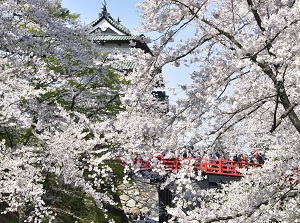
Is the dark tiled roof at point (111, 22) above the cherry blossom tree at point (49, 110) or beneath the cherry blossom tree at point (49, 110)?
above

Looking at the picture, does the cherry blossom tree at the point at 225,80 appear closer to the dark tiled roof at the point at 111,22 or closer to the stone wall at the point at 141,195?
the stone wall at the point at 141,195

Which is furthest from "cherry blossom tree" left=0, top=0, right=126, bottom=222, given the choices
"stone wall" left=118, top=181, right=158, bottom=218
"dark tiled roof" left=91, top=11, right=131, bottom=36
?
"dark tiled roof" left=91, top=11, right=131, bottom=36

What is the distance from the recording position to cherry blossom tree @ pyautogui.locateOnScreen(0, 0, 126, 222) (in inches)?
311

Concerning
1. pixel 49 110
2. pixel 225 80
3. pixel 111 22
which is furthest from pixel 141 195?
pixel 111 22

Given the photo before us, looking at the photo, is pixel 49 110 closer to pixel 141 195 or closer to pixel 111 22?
pixel 141 195

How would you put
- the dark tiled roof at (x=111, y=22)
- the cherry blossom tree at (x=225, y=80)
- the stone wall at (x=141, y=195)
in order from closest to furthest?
the cherry blossom tree at (x=225, y=80) → the stone wall at (x=141, y=195) → the dark tiled roof at (x=111, y=22)

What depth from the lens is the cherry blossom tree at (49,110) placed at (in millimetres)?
7906

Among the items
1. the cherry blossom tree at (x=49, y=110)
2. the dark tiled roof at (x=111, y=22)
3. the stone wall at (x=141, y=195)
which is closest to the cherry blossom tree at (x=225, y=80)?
the cherry blossom tree at (x=49, y=110)

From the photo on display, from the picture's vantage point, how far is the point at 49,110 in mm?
9883

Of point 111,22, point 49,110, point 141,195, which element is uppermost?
point 111,22

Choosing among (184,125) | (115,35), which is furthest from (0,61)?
(115,35)

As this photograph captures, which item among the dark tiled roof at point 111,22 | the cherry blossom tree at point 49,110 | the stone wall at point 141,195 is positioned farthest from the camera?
the dark tiled roof at point 111,22

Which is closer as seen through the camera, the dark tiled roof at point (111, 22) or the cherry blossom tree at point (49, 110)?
the cherry blossom tree at point (49, 110)

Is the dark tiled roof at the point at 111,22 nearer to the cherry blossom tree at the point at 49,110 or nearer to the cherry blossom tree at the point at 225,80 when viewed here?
the cherry blossom tree at the point at 49,110
